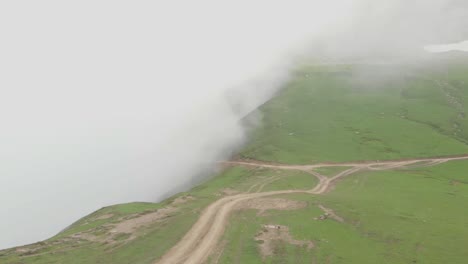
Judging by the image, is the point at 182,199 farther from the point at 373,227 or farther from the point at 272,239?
the point at 373,227

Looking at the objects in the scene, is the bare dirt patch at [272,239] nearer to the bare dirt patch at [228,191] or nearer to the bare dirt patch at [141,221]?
the bare dirt patch at [141,221]

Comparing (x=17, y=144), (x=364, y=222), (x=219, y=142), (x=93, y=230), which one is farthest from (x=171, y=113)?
(x=364, y=222)

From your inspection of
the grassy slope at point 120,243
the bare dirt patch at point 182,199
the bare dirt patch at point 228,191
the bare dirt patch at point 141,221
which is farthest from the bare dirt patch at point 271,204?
the bare dirt patch at point 141,221

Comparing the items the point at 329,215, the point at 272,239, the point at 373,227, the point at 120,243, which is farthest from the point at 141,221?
the point at 373,227

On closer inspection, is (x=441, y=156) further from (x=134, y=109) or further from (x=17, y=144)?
(x=17, y=144)

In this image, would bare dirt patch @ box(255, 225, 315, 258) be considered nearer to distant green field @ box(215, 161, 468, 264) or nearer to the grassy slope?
distant green field @ box(215, 161, 468, 264)
